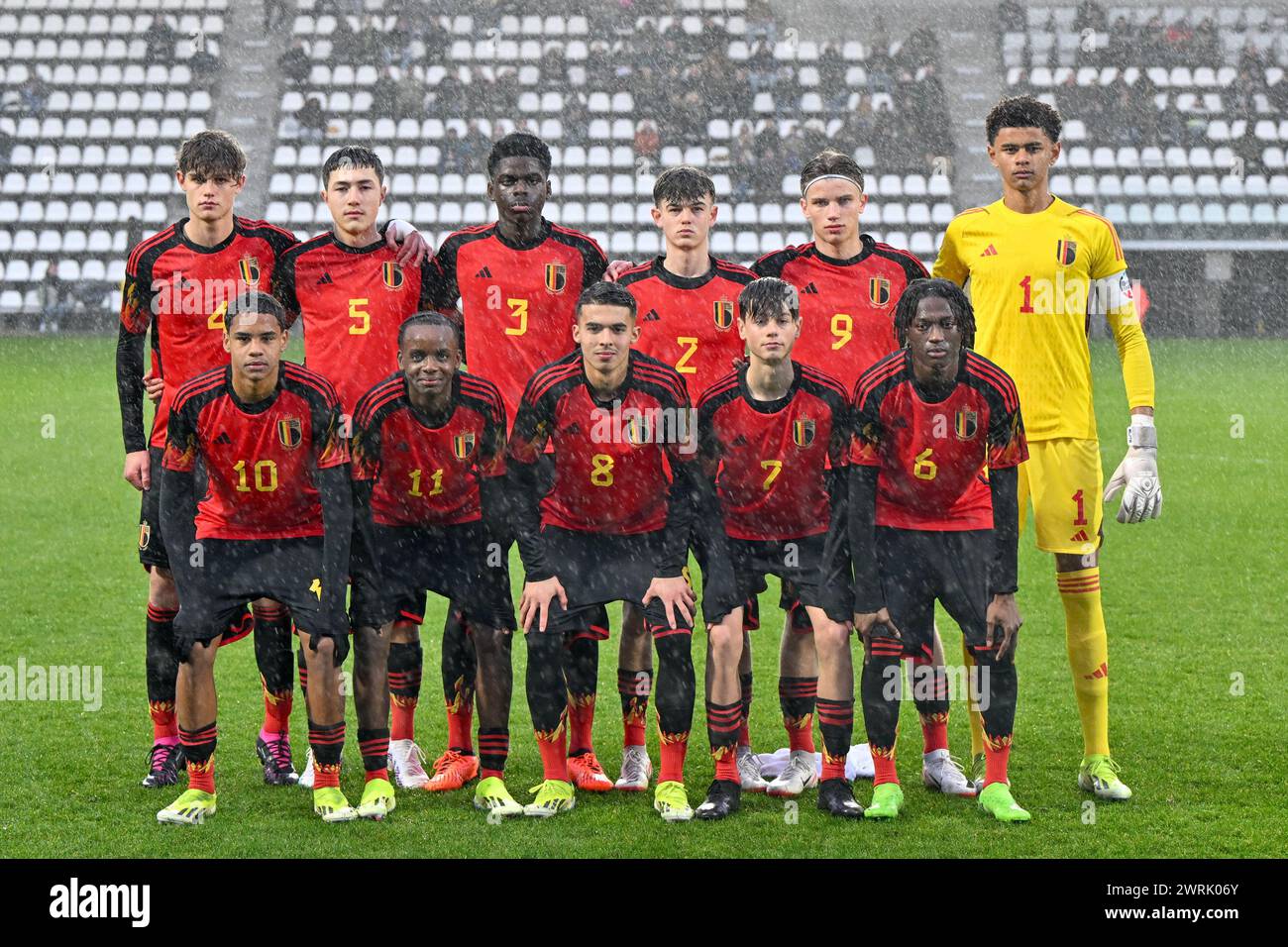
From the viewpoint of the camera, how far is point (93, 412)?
15195mm

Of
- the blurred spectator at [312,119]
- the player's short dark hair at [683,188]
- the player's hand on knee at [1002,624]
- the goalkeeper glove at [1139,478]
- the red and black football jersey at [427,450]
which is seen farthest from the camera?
the blurred spectator at [312,119]

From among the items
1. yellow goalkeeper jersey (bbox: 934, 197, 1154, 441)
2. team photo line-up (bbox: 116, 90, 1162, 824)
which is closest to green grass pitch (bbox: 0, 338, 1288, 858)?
team photo line-up (bbox: 116, 90, 1162, 824)

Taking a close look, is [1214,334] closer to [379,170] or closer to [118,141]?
[118,141]

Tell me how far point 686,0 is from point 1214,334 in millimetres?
10490

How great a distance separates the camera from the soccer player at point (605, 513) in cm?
509

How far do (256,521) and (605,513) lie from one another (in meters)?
1.14

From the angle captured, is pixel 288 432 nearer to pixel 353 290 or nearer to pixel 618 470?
A: pixel 353 290

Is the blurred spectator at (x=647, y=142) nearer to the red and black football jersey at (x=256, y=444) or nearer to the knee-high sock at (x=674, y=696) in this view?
the red and black football jersey at (x=256, y=444)

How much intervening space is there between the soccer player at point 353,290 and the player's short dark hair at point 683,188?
93 centimetres

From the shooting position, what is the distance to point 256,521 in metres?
5.09

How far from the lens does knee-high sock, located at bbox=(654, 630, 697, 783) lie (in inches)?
200

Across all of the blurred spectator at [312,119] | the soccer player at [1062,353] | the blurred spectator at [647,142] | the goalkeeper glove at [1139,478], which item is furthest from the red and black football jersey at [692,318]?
the blurred spectator at [312,119]

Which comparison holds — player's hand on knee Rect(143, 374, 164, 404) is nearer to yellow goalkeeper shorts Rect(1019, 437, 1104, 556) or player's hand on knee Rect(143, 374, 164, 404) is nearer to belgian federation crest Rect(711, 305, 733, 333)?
belgian federation crest Rect(711, 305, 733, 333)

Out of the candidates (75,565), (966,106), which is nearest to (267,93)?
(966,106)
